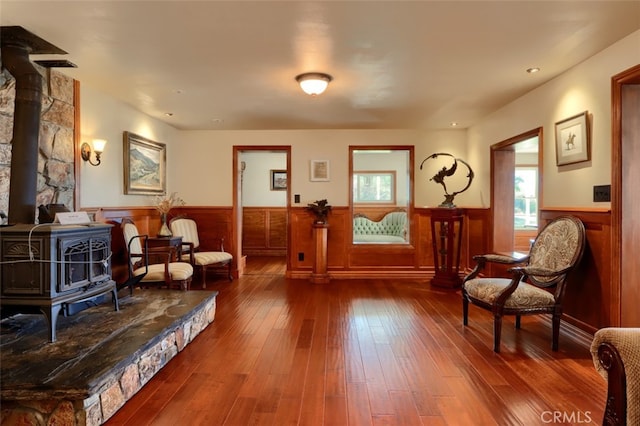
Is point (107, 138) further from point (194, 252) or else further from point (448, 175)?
point (448, 175)

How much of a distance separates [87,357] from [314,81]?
2.64 m

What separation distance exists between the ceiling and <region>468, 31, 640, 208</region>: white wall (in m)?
0.11

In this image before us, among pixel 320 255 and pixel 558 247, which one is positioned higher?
pixel 558 247

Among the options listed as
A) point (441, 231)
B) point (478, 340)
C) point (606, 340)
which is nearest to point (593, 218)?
point (478, 340)

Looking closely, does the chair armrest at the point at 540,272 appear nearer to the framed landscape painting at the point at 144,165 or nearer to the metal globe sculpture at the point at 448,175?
the metal globe sculpture at the point at 448,175

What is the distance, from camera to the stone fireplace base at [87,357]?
166 cm

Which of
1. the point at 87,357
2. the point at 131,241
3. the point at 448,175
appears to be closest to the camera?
the point at 87,357

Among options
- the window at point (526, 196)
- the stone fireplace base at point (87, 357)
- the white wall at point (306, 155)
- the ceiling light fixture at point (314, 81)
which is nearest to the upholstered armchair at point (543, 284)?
the ceiling light fixture at point (314, 81)

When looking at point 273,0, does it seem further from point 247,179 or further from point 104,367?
point 247,179

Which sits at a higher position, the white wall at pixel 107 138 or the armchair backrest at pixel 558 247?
the white wall at pixel 107 138

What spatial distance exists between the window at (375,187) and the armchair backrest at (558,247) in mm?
4469

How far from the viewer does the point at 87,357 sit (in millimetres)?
1919

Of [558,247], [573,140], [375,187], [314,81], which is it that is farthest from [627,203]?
[375,187]

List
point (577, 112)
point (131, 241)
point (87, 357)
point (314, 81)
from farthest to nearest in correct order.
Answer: point (131, 241), point (314, 81), point (577, 112), point (87, 357)
